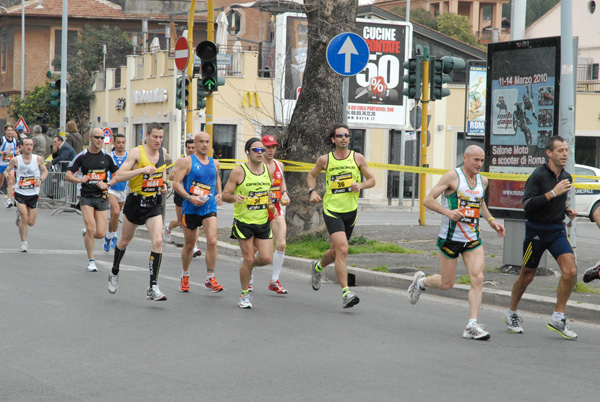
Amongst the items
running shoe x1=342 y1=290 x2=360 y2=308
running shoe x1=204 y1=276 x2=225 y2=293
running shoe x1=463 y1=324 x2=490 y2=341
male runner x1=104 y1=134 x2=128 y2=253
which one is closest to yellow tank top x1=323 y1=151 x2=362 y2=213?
running shoe x1=342 y1=290 x2=360 y2=308

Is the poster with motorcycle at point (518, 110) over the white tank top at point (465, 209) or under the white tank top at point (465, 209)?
over

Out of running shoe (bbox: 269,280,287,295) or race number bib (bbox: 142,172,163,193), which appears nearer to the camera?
race number bib (bbox: 142,172,163,193)

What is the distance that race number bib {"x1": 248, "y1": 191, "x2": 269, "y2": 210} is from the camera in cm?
1038

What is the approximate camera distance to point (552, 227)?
8.82 meters

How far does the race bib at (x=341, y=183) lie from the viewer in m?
10.5

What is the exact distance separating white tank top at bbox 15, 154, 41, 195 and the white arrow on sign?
226 inches

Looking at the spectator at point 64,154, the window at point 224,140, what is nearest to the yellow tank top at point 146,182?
the spectator at point 64,154

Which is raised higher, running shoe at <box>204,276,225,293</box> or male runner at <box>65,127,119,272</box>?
male runner at <box>65,127,119,272</box>

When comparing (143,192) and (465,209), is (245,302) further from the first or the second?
(465,209)

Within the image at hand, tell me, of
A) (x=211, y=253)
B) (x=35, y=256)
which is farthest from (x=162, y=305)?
(x=35, y=256)

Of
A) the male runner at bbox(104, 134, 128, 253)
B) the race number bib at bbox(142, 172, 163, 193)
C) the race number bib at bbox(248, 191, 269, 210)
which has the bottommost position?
the male runner at bbox(104, 134, 128, 253)

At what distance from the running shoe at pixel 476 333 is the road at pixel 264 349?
7cm

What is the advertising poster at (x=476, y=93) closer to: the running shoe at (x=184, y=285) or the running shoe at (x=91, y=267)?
the running shoe at (x=91, y=267)

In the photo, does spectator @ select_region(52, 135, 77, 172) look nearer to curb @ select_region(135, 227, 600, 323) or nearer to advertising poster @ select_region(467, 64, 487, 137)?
curb @ select_region(135, 227, 600, 323)
